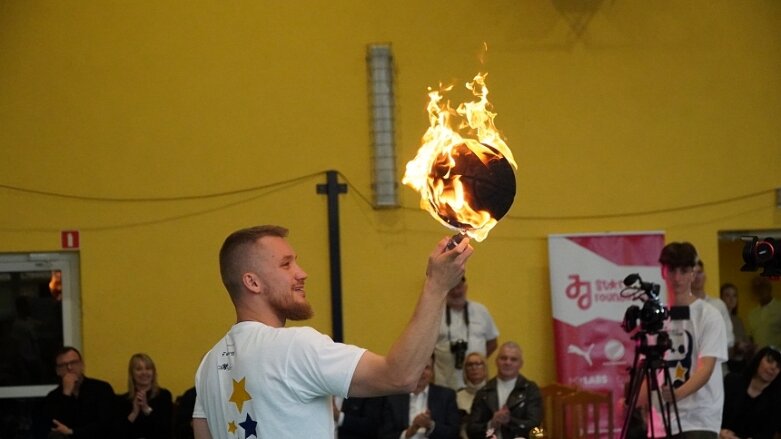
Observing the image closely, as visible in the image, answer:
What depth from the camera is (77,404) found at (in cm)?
811

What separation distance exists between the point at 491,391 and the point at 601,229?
81.5 inches

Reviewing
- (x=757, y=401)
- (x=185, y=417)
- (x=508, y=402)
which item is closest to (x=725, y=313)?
(x=757, y=401)

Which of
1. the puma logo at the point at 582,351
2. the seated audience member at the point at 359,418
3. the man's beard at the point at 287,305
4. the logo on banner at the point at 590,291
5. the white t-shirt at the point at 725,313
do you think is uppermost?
the man's beard at the point at 287,305

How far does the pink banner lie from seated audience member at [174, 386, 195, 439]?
2854 millimetres

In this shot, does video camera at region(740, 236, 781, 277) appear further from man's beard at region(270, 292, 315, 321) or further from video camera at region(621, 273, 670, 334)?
man's beard at region(270, 292, 315, 321)

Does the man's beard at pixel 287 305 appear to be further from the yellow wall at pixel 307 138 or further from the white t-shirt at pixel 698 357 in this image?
the yellow wall at pixel 307 138

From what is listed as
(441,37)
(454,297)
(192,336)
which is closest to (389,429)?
(454,297)

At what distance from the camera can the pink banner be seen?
344 inches

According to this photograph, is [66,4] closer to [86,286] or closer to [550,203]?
[86,286]

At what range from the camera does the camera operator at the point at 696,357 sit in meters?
5.58

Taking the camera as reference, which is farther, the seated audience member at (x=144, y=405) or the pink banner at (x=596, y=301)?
the pink banner at (x=596, y=301)

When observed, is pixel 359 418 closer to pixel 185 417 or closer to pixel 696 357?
pixel 185 417

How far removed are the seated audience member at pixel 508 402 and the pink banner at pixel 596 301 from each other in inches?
41.8

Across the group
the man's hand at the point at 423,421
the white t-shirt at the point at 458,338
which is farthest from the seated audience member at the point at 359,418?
the white t-shirt at the point at 458,338
